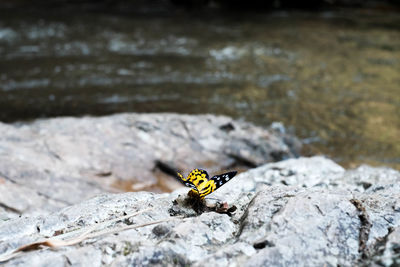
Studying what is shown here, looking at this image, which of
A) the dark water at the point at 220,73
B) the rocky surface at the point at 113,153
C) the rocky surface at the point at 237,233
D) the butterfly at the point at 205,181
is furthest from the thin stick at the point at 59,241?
the dark water at the point at 220,73

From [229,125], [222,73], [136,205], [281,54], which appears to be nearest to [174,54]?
[222,73]

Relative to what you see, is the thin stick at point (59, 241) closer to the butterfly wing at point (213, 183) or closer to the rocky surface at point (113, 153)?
the butterfly wing at point (213, 183)

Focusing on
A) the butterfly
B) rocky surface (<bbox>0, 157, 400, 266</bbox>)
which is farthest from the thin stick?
the butterfly

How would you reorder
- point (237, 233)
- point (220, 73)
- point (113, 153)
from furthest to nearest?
point (220, 73) → point (113, 153) → point (237, 233)

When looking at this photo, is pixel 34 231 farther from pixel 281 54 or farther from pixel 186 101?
pixel 281 54

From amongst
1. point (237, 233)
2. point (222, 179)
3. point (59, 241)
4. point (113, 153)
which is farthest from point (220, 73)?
point (59, 241)

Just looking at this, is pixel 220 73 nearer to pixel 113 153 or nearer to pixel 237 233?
pixel 113 153
